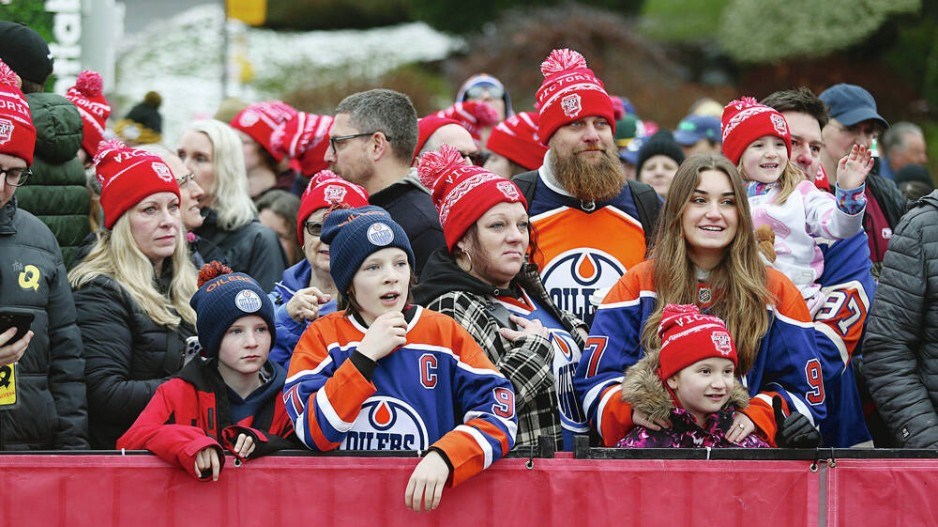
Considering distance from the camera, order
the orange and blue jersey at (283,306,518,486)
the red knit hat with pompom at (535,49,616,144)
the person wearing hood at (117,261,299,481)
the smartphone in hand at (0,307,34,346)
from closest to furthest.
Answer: the orange and blue jersey at (283,306,518,486) < the smartphone in hand at (0,307,34,346) < the person wearing hood at (117,261,299,481) < the red knit hat with pompom at (535,49,616,144)

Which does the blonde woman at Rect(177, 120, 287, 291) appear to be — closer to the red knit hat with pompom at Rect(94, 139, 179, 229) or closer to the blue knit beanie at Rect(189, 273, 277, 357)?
the red knit hat with pompom at Rect(94, 139, 179, 229)

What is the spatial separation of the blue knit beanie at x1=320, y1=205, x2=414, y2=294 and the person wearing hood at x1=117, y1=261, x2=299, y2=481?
578 mm

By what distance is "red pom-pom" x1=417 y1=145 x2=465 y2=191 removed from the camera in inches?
220

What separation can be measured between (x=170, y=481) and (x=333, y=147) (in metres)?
2.53

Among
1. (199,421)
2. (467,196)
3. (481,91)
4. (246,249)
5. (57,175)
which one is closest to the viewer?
(199,421)

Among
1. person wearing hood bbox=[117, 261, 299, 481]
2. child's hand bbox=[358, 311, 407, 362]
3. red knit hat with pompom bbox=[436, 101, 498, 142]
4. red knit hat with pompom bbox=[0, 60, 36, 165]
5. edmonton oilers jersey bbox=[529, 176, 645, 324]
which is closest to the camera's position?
child's hand bbox=[358, 311, 407, 362]

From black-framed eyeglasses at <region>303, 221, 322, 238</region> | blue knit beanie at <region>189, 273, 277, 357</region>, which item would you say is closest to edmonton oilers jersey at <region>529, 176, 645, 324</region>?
black-framed eyeglasses at <region>303, 221, 322, 238</region>

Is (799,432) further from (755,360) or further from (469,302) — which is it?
(469,302)

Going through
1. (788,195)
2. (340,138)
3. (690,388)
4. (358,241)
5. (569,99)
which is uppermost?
(569,99)

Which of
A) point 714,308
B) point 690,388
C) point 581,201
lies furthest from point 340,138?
point 690,388

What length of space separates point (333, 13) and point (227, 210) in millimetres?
33844

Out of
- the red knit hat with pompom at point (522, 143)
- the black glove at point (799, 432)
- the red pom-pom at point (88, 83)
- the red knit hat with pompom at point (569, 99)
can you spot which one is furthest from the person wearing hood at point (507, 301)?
the red pom-pom at point (88, 83)

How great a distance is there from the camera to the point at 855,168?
522 cm

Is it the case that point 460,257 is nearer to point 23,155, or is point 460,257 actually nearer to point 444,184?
point 444,184
